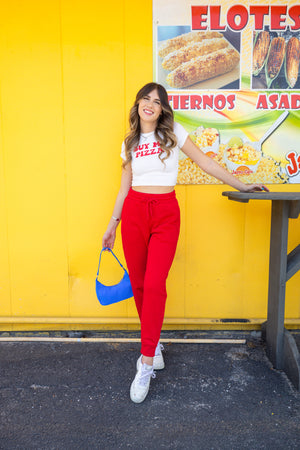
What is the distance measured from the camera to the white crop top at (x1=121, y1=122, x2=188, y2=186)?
2375 mm

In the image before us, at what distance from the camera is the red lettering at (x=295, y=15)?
9.12 ft

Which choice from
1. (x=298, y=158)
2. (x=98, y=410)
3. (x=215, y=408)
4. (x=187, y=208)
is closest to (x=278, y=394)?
(x=215, y=408)

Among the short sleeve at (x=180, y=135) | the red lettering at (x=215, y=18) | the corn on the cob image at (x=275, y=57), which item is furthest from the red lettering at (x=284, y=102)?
the short sleeve at (x=180, y=135)

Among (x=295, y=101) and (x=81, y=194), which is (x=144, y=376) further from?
(x=295, y=101)

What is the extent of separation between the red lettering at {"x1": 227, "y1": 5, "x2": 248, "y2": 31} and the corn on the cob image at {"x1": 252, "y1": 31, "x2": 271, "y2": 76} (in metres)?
0.14

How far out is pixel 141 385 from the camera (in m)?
2.33

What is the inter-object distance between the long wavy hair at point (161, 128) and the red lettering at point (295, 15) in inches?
44.6

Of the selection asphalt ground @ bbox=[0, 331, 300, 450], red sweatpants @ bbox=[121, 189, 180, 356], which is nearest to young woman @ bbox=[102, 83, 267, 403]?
red sweatpants @ bbox=[121, 189, 180, 356]

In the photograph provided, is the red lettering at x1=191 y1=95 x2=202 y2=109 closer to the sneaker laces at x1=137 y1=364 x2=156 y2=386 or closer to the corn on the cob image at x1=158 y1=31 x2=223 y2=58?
the corn on the cob image at x1=158 y1=31 x2=223 y2=58

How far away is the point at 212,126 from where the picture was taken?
2.88 meters

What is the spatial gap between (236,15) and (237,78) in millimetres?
416

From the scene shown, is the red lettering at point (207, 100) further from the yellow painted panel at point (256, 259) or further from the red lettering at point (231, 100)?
the yellow painted panel at point (256, 259)

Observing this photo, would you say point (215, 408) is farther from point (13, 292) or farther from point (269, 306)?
point (13, 292)

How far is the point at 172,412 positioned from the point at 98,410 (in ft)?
1.33
